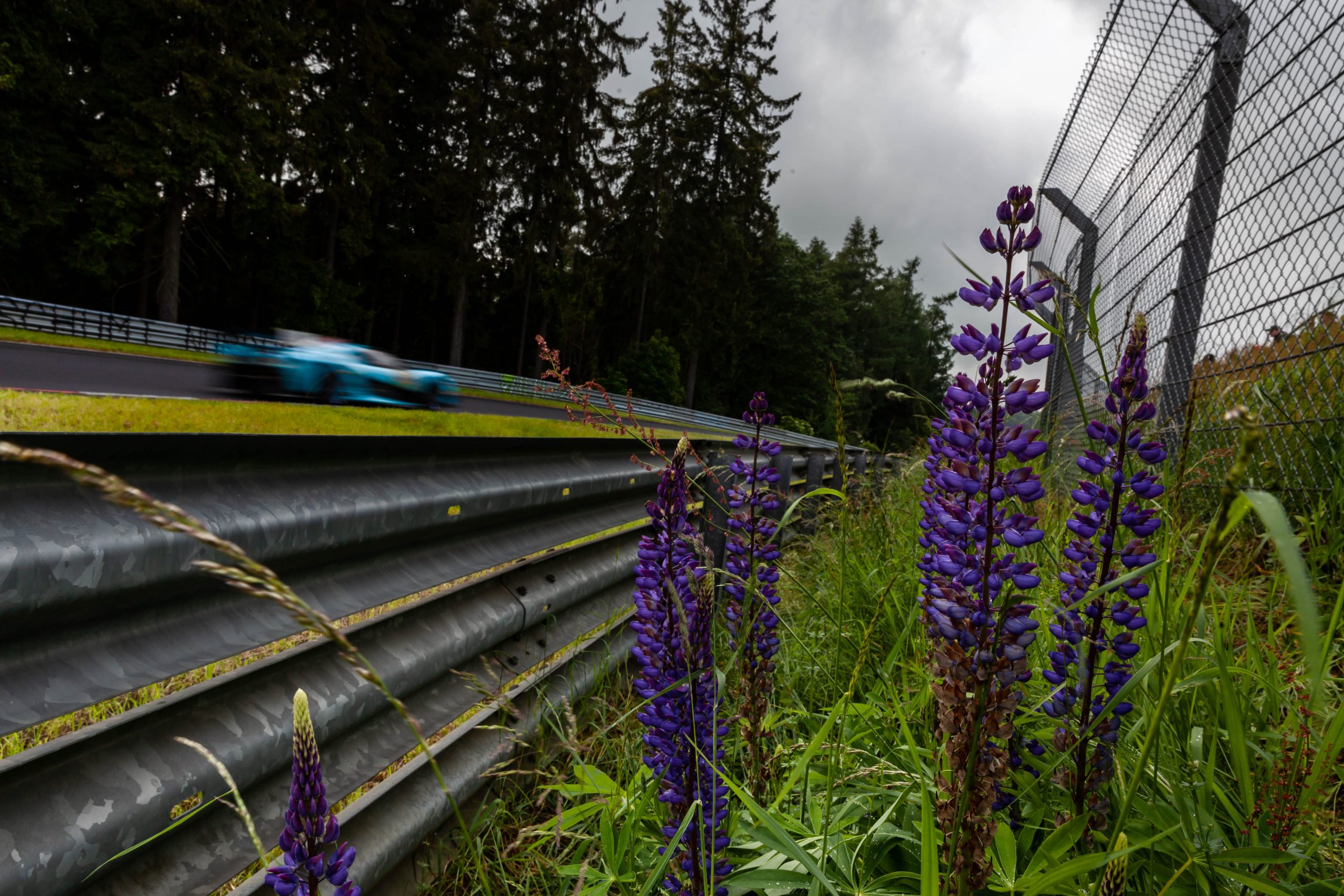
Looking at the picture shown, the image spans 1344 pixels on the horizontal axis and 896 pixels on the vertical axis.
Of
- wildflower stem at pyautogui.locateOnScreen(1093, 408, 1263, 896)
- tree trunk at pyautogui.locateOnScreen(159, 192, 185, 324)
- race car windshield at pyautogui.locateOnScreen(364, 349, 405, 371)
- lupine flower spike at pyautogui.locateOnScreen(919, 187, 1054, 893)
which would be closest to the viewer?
wildflower stem at pyautogui.locateOnScreen(1093, 408, 1263, 896)

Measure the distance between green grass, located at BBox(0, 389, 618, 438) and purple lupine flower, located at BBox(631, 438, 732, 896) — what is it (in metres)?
0.71

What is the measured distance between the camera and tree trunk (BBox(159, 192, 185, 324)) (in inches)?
982

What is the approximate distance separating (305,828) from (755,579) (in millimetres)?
1383

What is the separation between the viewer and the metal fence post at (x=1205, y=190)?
3549 millimetres

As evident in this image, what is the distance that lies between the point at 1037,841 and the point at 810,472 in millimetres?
5365

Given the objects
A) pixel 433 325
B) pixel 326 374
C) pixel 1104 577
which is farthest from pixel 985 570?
pixel 433 325

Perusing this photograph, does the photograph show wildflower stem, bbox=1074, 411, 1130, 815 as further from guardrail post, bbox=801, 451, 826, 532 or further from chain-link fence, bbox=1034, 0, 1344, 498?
guardrail post, bbox=801, 451, 826, 532

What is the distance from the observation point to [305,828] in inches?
30.6

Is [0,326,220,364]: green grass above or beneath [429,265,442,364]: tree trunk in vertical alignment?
beneath

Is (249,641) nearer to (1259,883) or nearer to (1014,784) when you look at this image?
(1014,784)

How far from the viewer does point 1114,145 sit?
17.2ft

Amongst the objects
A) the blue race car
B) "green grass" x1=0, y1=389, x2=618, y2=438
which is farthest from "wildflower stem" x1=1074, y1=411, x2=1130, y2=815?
the blue race car

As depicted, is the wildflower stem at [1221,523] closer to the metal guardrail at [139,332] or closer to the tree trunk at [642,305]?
the metal guardrail at [139,332]

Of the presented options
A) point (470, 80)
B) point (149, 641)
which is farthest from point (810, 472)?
point (470, 80)
